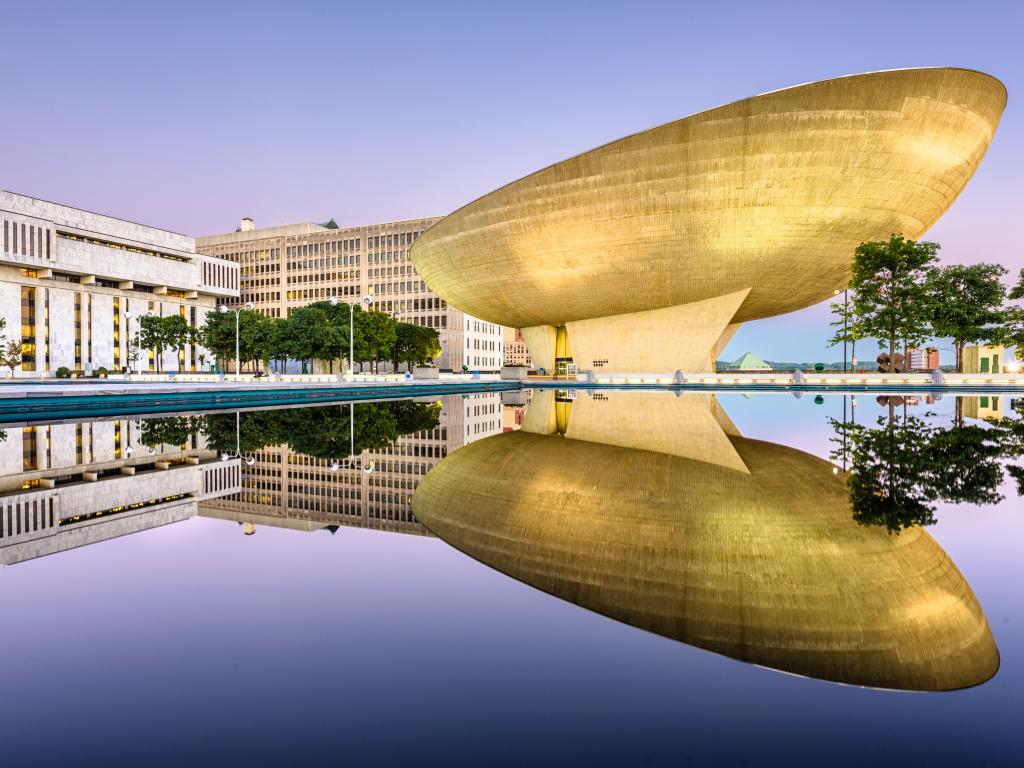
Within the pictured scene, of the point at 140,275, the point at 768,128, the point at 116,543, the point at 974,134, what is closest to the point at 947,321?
the point at 974,134

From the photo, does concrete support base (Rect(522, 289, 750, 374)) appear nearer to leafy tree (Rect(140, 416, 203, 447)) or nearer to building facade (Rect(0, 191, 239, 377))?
leafy tree (Rect(140, 416, 203, 447))

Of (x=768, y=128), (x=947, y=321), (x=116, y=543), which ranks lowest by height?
(x=116, y=543)

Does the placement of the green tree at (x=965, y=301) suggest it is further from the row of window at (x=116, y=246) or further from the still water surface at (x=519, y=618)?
the row of window at (x=116, y=246)

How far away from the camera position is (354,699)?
2371 mm

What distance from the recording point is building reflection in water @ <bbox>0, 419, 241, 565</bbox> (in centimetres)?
528

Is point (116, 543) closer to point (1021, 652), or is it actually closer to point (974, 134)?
point (1021, 652)

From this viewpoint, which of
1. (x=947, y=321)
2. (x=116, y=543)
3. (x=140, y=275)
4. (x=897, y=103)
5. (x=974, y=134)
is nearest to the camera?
(x=116, y=543)

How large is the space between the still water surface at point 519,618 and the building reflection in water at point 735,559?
2cm

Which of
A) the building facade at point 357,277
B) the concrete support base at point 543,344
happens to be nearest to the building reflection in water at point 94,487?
the concrete support base at point 543,344

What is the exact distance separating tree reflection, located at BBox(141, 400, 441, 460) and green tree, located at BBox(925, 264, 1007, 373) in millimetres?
31516

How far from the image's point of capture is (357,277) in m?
97.1

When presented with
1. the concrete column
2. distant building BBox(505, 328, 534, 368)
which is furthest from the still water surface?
distant building BBox(505, 328, 534, 368)

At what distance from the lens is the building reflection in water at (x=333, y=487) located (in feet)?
18.9

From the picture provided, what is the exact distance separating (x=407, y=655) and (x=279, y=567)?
195 cm
